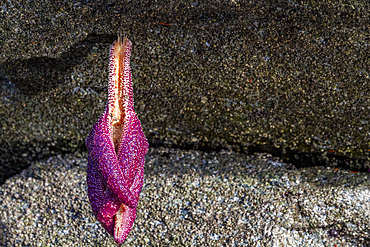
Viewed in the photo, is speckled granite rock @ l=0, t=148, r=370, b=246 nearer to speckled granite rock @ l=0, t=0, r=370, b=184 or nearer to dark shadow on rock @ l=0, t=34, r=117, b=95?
speckled granite rock @ l=0, t=0, r=370, b=184

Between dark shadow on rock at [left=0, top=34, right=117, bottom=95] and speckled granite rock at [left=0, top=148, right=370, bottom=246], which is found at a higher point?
dark shadow on rock at [left=0, top=34, right=117, bottom=95]

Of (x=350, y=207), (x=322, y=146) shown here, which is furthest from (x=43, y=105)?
(x=350, y=207)

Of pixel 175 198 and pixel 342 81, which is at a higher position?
pixel 342 81

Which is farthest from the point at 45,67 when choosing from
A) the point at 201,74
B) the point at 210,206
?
the point at 210,206

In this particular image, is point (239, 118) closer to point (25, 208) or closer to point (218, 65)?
point (218, 65)

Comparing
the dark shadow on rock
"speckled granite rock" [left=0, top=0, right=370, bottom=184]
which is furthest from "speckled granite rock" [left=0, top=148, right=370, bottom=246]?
the dark shadow on rock

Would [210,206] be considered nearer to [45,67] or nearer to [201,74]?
[201,74]
